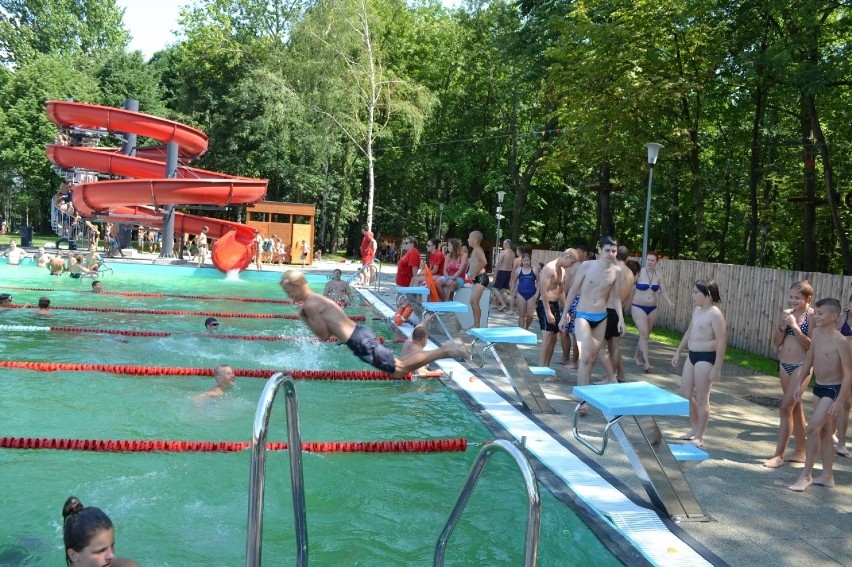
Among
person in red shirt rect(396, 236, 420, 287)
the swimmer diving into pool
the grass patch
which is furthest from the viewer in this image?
person in red shirt rect(396, 236, 420, 287)

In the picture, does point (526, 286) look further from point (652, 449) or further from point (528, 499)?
point (528, 499)

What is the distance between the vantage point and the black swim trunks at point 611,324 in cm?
867

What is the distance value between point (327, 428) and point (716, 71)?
17682 millimetres

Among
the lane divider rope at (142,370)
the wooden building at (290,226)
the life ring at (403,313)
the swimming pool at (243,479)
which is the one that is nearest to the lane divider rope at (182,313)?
Result: the life ring at (403,313)

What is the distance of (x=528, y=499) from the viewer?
10.0ft

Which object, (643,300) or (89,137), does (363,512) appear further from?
(89,137)

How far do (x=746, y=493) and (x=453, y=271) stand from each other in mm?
9175

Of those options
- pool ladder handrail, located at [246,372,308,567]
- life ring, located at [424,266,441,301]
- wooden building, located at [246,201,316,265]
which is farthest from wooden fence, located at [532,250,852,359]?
wooden building, located at [246,201,316,265]

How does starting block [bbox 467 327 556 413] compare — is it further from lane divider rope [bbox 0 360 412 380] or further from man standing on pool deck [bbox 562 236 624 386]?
lane divider rope [bbox 0 360 412 380]

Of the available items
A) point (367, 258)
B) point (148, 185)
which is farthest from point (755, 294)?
point (148, 185)

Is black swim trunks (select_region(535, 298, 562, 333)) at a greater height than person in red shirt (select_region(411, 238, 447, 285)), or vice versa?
person in red shirt (select_region(411, 238, 447, 285))

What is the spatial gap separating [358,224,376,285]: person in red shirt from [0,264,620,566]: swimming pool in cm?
1082

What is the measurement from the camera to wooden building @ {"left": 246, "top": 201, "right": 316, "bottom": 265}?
1334 inches

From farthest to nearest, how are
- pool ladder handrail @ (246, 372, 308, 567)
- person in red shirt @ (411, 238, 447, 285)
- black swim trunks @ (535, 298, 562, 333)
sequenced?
1. person in red shirt @ (411, 238, 447, 285)
2. black swim trunks @ (535, 298, 562, 333)
3. pool ladder handrail @ (246, 372, 308, 567)
